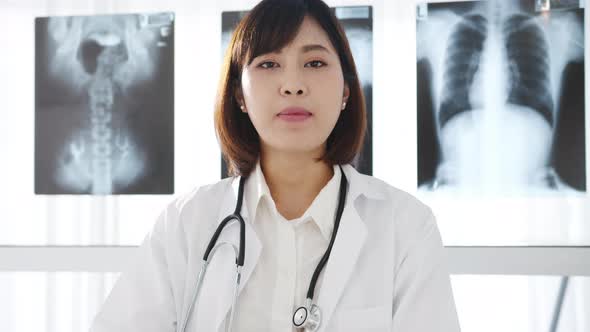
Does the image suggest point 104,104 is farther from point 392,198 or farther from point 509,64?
point 509,64

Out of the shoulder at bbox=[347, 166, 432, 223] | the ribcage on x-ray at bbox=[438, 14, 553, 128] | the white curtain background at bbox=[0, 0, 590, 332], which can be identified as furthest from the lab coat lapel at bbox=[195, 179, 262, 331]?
the ribcage on x-ray at bbox=[438, 14, 553, 128]

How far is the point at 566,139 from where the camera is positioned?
140 cm

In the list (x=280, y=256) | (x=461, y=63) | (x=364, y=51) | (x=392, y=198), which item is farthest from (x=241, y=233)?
(x=461, y=63)

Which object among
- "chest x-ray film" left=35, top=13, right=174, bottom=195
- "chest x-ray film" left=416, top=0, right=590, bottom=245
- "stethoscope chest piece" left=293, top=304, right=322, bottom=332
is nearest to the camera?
"stethoscope chest piece" left=293, top=304, right=322, bottom=332

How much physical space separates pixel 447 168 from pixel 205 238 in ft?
2.17

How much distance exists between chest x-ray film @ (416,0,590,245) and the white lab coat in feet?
1.27

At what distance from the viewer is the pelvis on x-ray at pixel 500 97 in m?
1.40

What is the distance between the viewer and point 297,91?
102cm

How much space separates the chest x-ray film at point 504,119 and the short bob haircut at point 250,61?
13.1 inches

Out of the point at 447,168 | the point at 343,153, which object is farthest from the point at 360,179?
the point at 447,168

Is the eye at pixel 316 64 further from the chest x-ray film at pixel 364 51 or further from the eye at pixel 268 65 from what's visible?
the chest x-ray film at pixel 364 51

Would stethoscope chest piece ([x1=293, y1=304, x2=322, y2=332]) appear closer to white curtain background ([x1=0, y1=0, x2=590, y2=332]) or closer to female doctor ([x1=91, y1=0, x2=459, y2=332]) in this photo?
female doctor ([x1=91, y1=0, x2=459, y2=332])

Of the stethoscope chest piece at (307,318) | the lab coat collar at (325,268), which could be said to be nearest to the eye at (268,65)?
the lab coat collar at (325,268)

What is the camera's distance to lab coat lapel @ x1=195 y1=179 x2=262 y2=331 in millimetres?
1021
